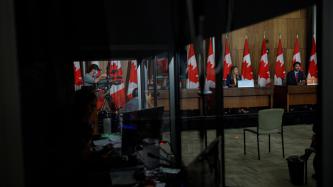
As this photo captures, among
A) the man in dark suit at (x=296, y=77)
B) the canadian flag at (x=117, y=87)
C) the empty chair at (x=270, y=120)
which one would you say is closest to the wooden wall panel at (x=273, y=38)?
the man in dark suit at (x=296, y=77)

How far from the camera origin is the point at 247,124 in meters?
7.44

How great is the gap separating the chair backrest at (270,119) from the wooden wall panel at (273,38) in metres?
4.07

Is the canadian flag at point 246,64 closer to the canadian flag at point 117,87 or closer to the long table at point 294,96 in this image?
the long table at point 294,96

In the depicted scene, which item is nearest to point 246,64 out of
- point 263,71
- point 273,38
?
point 263,71

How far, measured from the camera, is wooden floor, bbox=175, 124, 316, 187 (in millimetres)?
3945

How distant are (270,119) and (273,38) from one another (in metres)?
4.63

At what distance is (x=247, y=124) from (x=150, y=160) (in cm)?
557

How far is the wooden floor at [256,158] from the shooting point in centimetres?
395

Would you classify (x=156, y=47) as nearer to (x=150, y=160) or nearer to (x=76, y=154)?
(x=150, y=160)

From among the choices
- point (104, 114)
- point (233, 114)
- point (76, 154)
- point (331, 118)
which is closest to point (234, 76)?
point (233, 114)

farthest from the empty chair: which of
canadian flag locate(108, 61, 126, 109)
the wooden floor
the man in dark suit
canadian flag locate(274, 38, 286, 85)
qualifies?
canadian flag locate(108, 61, 126, 109)

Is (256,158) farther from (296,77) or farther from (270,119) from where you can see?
(296,77)

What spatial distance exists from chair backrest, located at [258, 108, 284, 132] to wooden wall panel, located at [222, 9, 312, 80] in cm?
407

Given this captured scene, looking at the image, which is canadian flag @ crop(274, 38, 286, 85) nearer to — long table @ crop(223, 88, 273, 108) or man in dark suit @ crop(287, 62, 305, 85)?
man in dark suit @ crop(287, 62, 305, 85)
